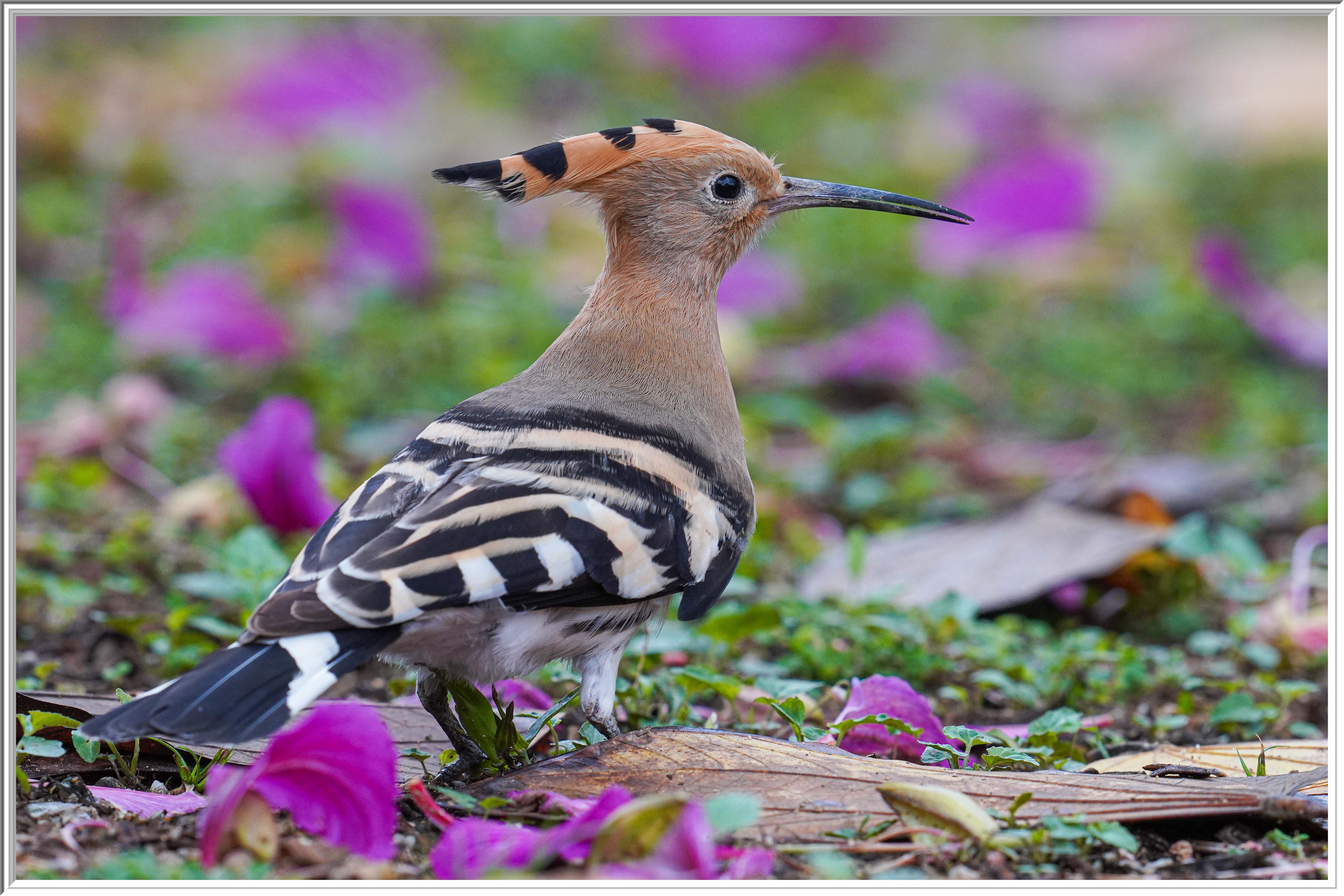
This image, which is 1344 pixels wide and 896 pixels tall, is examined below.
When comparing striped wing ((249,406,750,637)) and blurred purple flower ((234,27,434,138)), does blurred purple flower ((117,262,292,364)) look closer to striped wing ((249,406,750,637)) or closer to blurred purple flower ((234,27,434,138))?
blurred purple flower ((234,27,434,138))

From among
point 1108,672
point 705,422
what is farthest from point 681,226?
point 1108,672

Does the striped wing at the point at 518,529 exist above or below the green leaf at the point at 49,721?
above

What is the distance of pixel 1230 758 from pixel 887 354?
286 centimetres

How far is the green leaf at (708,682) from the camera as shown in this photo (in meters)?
2.62

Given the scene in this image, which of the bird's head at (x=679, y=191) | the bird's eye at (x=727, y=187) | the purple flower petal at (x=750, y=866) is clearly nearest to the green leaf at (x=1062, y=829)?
the purple flower petal at (x=750, y=866)

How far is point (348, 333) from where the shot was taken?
18.3 feet

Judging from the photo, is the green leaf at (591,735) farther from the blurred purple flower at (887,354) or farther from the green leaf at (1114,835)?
the blurred purple flower at (887,354)

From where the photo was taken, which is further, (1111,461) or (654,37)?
(654,37)

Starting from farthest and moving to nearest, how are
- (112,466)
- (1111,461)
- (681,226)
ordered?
(1111,461) → (112,466) → (681,226)

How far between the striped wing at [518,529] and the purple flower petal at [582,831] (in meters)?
0.41

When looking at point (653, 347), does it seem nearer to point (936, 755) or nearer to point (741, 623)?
point (741, 623)

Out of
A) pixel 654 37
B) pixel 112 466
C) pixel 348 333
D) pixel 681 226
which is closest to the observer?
pixel 681 226

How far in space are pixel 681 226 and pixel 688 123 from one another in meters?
0.22

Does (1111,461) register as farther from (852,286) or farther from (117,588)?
(117,588)
